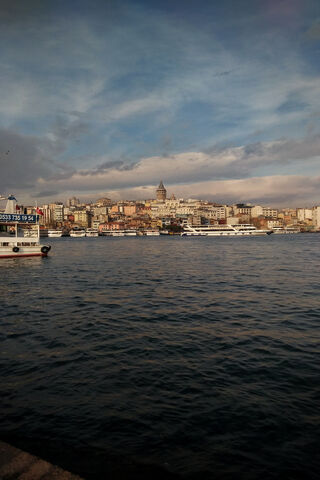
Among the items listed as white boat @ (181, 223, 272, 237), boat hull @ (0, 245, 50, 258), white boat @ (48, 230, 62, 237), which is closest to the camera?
boat hull @ (0, 245, 50, 258)

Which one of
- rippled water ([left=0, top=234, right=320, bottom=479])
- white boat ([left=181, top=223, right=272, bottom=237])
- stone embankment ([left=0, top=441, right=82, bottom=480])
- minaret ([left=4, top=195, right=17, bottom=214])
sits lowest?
rippled water ([left=0, top=234, right=320, bottom=479])

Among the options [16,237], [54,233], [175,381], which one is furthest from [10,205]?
[54,233]

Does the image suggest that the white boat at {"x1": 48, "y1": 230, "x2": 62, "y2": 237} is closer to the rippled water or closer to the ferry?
the ferry

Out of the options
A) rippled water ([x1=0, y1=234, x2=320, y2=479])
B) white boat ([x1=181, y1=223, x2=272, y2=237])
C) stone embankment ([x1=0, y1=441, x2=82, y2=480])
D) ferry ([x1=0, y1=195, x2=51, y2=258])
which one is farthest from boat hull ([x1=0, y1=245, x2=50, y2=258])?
white boat ([x1=181, y1=223, x2=272, y2=237])

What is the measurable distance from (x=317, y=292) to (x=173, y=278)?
1043 cm

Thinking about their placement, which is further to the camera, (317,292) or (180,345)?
(317,292)

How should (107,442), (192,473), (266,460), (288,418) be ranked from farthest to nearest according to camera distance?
(288,418) < (107,442) < (266,460) < (192,473)

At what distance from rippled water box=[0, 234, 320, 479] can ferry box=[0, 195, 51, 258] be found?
28.8 m

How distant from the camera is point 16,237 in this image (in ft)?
144

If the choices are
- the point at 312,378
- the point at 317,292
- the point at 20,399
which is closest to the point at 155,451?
the point at 20,399

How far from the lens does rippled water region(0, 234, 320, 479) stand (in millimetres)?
5305

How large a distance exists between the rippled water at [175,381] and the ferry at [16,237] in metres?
28.8

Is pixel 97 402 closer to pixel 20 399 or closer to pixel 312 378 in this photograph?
pixel 20 399

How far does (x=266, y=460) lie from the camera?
197 inches
